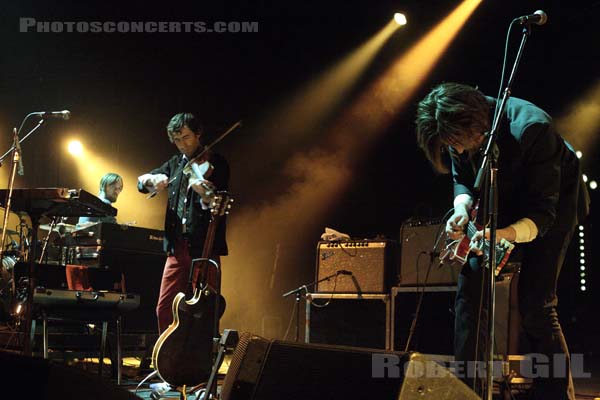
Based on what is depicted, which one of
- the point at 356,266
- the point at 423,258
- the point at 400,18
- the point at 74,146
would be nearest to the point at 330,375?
the point at 423,258

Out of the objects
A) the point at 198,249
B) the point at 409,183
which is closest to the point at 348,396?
the point at 198,249

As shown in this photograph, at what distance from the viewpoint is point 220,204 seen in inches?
156

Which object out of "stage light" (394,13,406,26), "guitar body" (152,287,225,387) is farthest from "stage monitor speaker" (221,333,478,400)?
"stage light" (394,13,406,26)

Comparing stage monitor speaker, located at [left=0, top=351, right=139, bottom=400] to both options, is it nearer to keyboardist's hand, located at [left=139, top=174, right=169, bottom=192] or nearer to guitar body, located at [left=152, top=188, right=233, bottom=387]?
guitar body, located at [left=152, top=188, right=233, bottom=387]

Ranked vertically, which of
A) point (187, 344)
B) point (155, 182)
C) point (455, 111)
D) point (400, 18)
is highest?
point (400, 18)

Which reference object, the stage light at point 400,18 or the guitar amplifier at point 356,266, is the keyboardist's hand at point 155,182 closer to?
the guitar amplifier at point 356,266

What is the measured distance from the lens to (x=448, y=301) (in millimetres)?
4918

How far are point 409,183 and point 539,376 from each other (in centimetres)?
490

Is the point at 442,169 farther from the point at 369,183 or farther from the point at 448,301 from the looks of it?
the point at 369,183

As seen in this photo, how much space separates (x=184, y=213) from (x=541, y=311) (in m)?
2.36

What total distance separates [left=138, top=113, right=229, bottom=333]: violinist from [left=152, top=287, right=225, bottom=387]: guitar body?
0.36m

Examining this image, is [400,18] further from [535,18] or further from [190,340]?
[190,340]

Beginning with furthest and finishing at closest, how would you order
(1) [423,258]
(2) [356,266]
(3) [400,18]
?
(3) [400,18] → (2) [356,266] → (1) [423,258]

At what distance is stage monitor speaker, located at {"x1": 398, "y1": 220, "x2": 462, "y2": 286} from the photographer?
4.86 m
